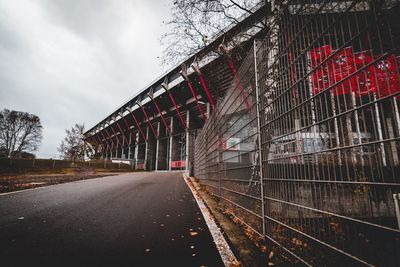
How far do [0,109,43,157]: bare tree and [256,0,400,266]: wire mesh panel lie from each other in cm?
5005

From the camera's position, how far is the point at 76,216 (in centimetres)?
331

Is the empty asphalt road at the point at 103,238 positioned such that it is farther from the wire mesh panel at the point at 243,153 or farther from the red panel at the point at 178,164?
the red panel at the point at 178,164

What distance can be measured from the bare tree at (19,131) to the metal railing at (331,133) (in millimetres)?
49882

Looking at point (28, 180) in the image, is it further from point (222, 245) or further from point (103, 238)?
point (222, 245)

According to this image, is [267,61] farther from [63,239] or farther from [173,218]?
[63,239]

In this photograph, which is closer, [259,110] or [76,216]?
[259,110]

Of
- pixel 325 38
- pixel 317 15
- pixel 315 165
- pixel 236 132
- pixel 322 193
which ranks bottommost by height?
pixel 322 193

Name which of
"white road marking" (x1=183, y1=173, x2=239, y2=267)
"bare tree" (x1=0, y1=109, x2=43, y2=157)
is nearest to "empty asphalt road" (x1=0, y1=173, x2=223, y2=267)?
"white road marking" (x1=183, y1=173, x2=239, y2=267)

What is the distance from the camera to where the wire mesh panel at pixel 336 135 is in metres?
1.01

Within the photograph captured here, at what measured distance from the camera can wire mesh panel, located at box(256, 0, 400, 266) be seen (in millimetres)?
1006

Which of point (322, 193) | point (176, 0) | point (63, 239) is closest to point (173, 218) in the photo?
point (63, 239)

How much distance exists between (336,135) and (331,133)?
46 mm

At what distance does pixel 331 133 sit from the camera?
4.53ft

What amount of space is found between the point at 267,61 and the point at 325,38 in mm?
925
